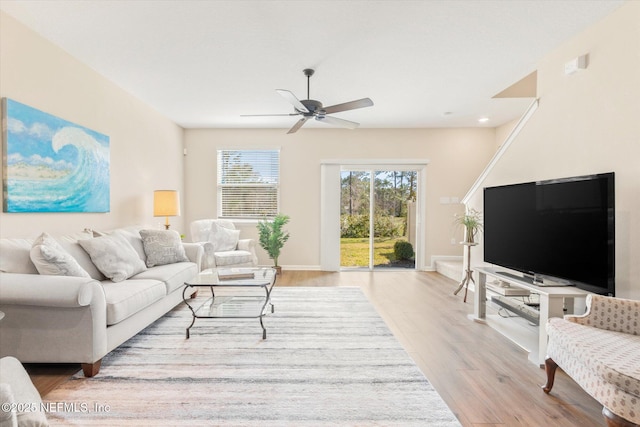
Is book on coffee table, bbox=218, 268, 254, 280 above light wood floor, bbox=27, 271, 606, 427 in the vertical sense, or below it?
above

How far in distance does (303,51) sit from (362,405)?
292cm

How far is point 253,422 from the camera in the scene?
166 centimetres

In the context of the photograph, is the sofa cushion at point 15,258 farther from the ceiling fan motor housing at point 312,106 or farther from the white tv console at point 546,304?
the white tv console at point 546,304

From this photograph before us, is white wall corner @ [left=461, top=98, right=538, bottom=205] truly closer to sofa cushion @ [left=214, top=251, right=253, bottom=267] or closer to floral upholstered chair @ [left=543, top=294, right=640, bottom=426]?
floral upholstered chair @ [left=543, top=294, right=640, bottom=426]

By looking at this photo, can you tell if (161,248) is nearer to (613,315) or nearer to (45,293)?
(45,293)

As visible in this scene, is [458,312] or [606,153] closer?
[606,153]

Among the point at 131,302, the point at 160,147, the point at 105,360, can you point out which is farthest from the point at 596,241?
the point at 160,147

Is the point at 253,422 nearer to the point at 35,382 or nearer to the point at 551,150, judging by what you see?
the point at 35,382

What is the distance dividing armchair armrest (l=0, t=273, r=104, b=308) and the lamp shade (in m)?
2.42

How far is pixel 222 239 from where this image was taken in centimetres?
511

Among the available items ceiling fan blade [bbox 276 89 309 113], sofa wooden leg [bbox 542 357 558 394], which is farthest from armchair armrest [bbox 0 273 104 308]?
sofa wooden leg [bbox 542 357 558 394]

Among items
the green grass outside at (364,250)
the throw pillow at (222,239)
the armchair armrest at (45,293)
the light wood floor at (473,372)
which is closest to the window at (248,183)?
the throw pillow at (222,239)

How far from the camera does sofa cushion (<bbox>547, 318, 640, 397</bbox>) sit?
137 centimetres

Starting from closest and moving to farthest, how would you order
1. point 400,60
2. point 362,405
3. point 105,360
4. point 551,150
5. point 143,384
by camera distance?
point 362,405
point 143,384
point 105,360
point 551,150
point 400,60
